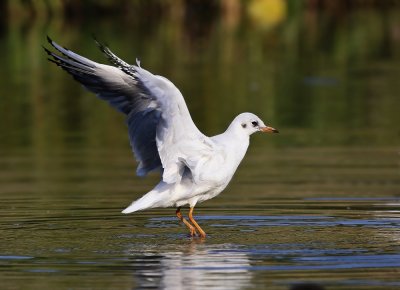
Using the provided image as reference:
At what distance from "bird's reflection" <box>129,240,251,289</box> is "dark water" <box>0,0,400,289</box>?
0.02 metres

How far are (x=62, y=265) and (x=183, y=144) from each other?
2109mm

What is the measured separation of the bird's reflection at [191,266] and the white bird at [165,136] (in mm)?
687

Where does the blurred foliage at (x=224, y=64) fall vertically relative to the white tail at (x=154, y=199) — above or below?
above

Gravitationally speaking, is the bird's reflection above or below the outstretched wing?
below

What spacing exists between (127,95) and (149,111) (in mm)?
322

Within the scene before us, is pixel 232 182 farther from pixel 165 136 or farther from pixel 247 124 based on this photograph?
pixel 165 136

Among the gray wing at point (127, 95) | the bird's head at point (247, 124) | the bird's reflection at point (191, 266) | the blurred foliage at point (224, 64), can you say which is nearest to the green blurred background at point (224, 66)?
the blurred foliage at point (224, 64)

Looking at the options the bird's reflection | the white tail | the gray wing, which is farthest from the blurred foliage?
the bird's reflection

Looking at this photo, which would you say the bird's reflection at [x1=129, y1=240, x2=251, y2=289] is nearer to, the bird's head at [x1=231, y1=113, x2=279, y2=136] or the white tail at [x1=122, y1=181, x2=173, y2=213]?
the white tail at [x1=122, y1=181, x2=173, y2=213]

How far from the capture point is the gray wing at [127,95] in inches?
458

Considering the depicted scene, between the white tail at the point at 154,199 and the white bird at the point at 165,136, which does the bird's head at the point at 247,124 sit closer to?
the white bird at the point at 165,136

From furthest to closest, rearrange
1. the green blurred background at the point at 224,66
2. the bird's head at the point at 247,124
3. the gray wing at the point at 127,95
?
1. the green blurred background at the point at 224,66
2. the bird's head at the point at 247,124
3. the gray wing at the point at 127,95

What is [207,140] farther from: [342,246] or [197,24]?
[197,24]

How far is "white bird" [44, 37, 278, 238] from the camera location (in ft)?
37.2
